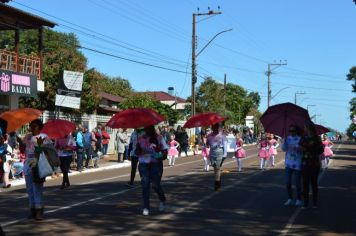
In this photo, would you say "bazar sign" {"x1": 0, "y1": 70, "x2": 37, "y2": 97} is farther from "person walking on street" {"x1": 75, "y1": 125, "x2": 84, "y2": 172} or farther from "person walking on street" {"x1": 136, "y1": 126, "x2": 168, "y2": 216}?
"person walking on street" {"x1": 136, "y1": 126, "x2": 168, "y2": 216}

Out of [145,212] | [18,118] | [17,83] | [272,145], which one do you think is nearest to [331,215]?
[145,212]

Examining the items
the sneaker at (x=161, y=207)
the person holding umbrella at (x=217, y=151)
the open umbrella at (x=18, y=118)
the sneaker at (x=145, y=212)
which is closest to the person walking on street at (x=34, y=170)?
the open umbrella at (x=18, y=118)

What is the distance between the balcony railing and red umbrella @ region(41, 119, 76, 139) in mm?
13506

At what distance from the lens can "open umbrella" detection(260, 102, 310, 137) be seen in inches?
501

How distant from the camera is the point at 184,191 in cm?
1452

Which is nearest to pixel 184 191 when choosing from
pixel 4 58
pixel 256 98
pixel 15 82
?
pixel 15 82

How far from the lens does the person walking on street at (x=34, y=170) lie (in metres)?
9.93

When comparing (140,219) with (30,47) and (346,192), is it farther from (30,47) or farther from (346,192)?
(30,47)

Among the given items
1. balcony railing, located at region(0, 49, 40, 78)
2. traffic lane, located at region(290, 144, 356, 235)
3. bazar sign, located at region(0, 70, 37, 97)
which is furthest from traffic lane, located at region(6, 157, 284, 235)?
balcony railing, located at region(0, 49, 40, 78)

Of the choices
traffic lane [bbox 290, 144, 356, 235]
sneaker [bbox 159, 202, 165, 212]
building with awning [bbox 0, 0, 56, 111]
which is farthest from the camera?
building with awning [bbox 0, 0, 56, 111]

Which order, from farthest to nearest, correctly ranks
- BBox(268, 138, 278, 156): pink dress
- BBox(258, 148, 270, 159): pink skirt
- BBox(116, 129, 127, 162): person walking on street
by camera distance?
BBox(116, 129, 127, 162): person walking on street → BBox(268, 138, 278, 156): pink dress → BBox(258, 148, 270, 159): pink skirt

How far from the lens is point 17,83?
87.1 feet

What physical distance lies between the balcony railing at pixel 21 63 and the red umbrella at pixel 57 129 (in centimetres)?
1351

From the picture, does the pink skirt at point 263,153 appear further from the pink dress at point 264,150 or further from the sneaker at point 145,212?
the sneaker at point 145,212
